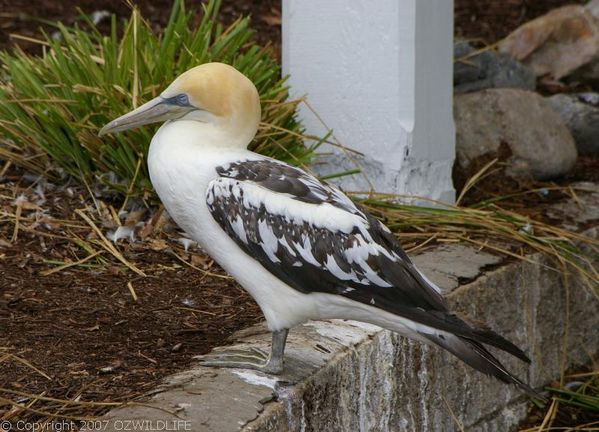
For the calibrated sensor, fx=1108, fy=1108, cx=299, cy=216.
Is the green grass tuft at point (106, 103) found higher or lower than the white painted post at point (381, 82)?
lower

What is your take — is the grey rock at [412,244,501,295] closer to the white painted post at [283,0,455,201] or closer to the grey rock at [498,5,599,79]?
the white painted post at [283,0,455,201]

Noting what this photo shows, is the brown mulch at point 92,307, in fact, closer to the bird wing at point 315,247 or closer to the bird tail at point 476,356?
the bird wing at point 315,247

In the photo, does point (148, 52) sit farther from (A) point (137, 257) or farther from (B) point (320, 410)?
(B) point (320, 410)

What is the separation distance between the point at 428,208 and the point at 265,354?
205cm

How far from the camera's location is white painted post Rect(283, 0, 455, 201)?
5.73 m

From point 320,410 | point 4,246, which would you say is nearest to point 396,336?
point 320,410

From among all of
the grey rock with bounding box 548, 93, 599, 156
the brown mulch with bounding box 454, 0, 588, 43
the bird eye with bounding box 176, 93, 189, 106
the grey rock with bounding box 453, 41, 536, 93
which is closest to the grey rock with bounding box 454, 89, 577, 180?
the grey rock with bounding box 453, 41, 536, 93

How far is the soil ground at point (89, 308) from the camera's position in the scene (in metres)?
3.77

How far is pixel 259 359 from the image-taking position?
3941 millimetres

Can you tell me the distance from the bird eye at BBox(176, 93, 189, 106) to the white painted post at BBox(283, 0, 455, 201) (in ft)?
6.51

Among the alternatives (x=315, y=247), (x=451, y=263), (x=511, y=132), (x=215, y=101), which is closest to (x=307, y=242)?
(x=315, y=247)

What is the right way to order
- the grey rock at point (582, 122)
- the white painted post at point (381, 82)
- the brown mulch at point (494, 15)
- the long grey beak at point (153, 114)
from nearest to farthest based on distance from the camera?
the long grey beak at point (153, 114) → the white painted post at point (381, 82) → the grey rock at point (582, 122) → the brown mulch at point (494, 15)

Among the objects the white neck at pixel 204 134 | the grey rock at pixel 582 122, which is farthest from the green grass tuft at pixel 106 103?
the grey rock at pixel 582 122

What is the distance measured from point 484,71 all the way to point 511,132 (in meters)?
0.85
